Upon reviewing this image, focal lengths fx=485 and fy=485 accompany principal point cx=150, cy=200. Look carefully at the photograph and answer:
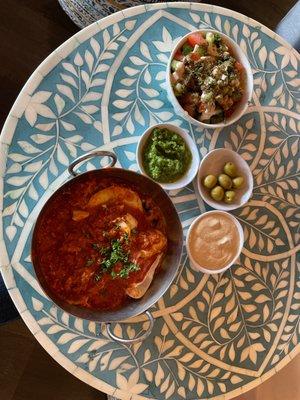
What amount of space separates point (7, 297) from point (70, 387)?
1.19m

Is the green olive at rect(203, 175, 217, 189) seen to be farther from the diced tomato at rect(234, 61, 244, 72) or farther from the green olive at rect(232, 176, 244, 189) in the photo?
the diced tomato at rect(234, 61, 244, 72)

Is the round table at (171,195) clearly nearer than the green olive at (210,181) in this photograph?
Yes

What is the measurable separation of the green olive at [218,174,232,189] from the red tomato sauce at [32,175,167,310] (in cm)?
33

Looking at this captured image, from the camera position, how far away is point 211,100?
2.09 metres

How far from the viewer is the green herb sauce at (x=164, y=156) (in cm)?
205

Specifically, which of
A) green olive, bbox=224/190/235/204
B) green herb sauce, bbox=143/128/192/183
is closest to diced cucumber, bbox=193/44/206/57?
green herb sauce, bbox=143/128/192/183

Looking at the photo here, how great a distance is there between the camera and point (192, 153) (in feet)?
6.97

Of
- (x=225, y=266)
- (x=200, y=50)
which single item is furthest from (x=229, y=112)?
(x=225, y=266)

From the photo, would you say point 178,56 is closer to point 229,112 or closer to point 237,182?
point 229,112

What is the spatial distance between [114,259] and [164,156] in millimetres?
492

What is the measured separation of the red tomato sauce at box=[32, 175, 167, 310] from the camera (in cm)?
188

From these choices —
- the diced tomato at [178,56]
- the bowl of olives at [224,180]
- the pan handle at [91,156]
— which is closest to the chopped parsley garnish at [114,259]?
the pan handle at [91,156]

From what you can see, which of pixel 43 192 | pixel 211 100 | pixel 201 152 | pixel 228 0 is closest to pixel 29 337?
pixel 43 192

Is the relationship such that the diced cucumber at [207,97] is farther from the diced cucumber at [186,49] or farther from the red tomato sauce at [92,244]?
the red tomato sauce at [92,244]
